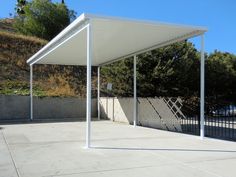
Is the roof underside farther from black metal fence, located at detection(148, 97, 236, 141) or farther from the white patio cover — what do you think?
black metal fence, located at detection(148, 97, 236, 141)

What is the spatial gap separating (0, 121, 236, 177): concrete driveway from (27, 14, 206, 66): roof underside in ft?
11.5

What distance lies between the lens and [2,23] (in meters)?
49.8

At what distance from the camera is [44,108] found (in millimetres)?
21453

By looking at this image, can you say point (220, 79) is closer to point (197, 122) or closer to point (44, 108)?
point (197, 122)

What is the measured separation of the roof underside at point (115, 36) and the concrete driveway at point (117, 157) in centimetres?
351

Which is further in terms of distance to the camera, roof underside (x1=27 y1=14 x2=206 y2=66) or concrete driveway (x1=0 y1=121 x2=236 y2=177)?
roof underside (x1=27 y1=14 x2=206 y2=66)

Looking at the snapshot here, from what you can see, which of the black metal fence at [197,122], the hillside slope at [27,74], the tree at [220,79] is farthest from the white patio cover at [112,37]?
the tree at [220,79]

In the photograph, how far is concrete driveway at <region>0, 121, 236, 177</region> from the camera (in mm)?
6836

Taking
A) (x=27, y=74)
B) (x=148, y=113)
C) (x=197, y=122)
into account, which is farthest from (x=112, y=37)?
(x=27, y=74)

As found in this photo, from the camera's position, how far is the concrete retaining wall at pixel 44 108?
67.1 ft

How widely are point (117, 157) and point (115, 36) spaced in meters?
5.65

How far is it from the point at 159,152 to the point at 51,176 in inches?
132

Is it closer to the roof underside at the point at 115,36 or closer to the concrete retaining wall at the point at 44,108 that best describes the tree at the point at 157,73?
the concrete retaining wall at the point at 44,108

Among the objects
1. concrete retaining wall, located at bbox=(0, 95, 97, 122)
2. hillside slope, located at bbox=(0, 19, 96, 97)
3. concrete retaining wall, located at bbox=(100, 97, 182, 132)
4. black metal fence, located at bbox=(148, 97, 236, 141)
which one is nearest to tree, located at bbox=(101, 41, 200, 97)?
black metal fence, located at bbox=(148, 97, 236, 141)
